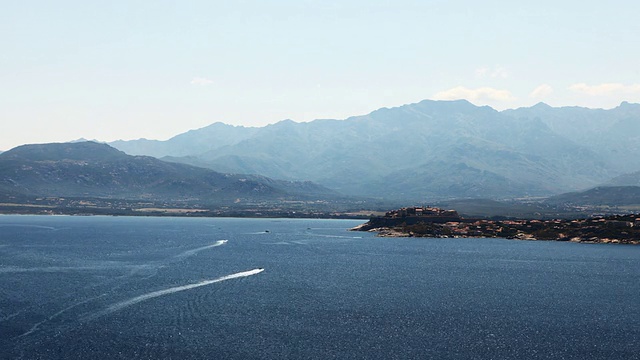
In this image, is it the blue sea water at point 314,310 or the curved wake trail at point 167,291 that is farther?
the curved wake trail at point 167,291

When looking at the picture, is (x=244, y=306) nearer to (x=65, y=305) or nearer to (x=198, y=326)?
(x=198, y=326)

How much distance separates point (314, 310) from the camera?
339 ft

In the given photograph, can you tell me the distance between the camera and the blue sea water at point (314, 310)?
259 ft

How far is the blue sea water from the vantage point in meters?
78.8

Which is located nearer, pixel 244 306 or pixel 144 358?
pixel 144 358

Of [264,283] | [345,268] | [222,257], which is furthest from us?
[222,257]

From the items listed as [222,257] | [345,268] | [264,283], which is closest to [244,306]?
[264,283]

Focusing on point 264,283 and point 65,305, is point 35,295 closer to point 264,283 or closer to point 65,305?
point 65,305

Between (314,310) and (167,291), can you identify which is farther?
(167,291)

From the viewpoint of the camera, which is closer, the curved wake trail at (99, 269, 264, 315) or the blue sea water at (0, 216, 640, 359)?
the blue sea water at (0, 216, 640, 359)

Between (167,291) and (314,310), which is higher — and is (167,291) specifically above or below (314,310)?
above

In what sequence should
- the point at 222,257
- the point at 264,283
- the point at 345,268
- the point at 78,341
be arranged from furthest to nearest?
1. the point at 222,257
2. the point at 345,268
3. the point at 264,283
4. the point at 78,341

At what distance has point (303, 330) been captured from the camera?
8850 centimetres

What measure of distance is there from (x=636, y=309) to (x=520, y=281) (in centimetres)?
3539
